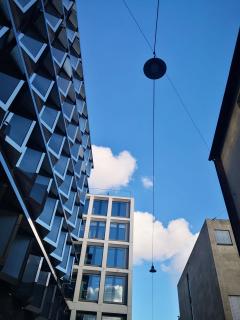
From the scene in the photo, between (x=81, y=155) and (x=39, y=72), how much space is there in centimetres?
1166

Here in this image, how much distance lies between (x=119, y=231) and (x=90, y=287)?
870 centimetres

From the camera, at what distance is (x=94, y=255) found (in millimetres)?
36969

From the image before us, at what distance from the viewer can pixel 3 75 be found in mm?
11859

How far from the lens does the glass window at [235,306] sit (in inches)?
653

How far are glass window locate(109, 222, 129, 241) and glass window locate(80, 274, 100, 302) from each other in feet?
19.8

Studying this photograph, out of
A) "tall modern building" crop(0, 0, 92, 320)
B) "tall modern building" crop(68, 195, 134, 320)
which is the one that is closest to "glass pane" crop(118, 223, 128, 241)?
"tall modern building" crop(68, 195, 134, 320)

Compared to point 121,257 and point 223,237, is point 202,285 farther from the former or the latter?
point 121,257

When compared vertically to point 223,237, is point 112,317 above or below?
below

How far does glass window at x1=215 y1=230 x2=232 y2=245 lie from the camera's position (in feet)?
67.3

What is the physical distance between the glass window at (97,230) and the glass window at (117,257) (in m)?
2.45

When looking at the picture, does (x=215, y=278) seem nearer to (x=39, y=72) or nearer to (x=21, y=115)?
(x=21, y=115)

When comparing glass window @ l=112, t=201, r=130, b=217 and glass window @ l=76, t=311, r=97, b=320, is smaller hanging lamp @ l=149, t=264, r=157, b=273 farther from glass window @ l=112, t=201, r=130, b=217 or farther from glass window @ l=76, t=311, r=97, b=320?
glass window @ l=112, t=201, r=130, b=217

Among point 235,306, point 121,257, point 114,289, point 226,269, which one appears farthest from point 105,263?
point 235,306

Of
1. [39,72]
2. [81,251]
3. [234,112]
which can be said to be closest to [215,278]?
[234,112]
